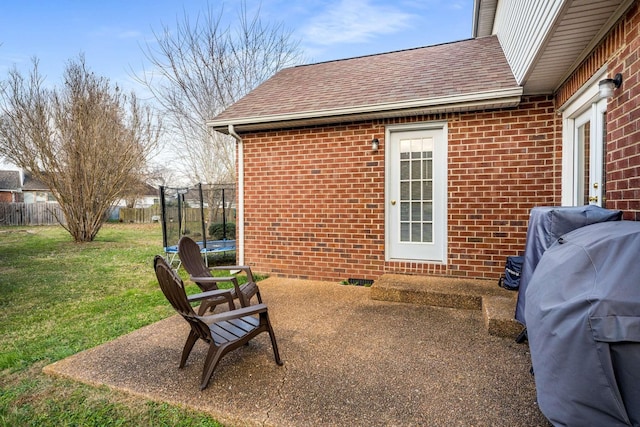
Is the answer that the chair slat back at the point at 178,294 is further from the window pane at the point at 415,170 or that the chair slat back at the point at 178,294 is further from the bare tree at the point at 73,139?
the bare tree at the point at 73,139

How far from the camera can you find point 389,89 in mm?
5551

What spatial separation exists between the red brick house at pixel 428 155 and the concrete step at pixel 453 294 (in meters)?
0.38

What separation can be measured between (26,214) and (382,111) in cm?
2255

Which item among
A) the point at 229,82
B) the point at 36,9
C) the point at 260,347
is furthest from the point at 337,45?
the point at 260,347

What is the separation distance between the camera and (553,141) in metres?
4.63

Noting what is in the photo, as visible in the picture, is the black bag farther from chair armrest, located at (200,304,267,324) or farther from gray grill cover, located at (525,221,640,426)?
chair armrest, located at (200,304,267,324)

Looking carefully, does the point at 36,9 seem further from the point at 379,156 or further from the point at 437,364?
the point at 437,364

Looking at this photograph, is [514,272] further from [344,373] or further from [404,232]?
[344,373]

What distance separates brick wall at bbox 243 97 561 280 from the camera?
4.77 metres

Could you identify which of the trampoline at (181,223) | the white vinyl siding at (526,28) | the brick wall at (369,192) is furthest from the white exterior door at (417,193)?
the trampoline at (181,223)

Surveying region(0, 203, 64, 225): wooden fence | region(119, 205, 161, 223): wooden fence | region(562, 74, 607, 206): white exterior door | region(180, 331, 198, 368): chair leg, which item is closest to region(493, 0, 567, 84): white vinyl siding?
region(562, 74, 607, 206): white exterior door

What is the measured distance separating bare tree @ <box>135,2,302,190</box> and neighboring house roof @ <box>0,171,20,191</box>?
2635 cm

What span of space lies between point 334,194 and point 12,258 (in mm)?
8085

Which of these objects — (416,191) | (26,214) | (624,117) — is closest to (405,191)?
(416,191)
